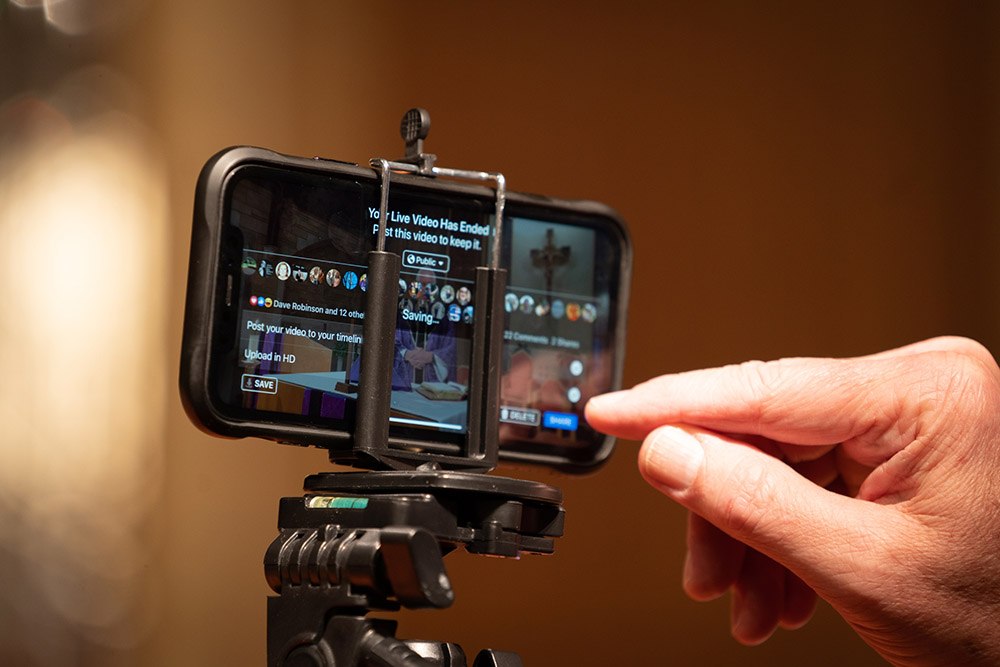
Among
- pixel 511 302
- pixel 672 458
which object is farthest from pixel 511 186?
pixel 672 458

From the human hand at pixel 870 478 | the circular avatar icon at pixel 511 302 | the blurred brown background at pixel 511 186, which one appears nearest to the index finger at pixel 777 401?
the human hand at pixel 870 478

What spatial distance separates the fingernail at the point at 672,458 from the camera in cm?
67

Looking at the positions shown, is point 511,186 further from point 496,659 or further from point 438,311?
point 496,659

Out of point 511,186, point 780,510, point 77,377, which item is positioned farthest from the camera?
point 511,186

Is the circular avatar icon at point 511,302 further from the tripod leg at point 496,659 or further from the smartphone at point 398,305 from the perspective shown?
the tripod leg at point 496,659

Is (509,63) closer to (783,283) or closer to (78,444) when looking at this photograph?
(783,283)

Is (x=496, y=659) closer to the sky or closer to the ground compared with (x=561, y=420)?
closer to the ground

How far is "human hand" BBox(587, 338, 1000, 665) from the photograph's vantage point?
618mm

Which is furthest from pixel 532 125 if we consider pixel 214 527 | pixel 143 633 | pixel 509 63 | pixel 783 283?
pixel 143 633

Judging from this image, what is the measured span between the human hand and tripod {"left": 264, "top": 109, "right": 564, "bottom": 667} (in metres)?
0.14

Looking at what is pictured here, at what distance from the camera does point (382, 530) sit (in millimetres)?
490

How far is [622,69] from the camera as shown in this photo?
1.33 m

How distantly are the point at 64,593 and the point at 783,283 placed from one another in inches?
40.7

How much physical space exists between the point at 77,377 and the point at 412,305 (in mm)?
499
